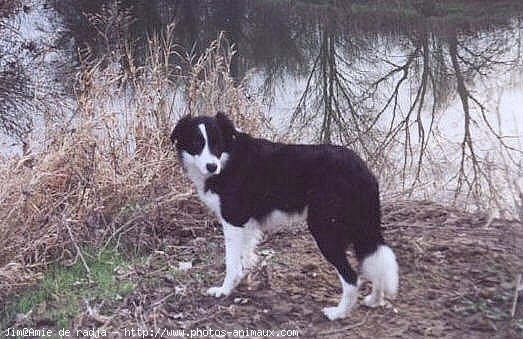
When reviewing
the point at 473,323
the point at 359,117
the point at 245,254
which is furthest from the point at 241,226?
the point at 359,117

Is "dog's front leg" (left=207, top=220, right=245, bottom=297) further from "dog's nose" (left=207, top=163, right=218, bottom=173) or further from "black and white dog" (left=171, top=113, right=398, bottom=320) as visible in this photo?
"dog's nose" (left=207, top=163, right=218, bottom=173)

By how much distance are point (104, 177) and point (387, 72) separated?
6374 millimetres

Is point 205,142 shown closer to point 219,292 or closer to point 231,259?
point 231,259

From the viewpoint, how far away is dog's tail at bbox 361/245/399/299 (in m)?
3.58

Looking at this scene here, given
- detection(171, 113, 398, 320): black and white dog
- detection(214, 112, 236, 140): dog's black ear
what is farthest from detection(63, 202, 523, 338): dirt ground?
detection(214, 112, 236, 140): dog's black ear

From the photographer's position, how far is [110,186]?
5172 millimetres

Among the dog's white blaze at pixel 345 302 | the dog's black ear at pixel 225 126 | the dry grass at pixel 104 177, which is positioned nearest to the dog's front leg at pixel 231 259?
the dog's black ear at pixel 225 126

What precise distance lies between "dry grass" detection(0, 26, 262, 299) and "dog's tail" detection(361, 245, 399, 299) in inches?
72.0

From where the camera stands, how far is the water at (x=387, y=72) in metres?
6.93

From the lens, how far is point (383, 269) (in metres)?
3.59

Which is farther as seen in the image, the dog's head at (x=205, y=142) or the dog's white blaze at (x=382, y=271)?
the dog's head at (x=205, y=142)

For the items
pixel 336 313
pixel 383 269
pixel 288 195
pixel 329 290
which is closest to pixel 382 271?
pixel 383 269

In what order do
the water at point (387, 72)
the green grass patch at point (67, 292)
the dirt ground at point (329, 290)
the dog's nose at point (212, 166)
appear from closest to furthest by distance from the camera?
1. the dirt ground at point (329, 290)
2. the dog's nose at point (212, 166)
3. the green grass patch at point (67, 292)
4. the water at point (387, 72)

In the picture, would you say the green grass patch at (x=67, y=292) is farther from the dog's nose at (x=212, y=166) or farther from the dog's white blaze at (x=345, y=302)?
the dog's white blaze at (x=345, y=302)
